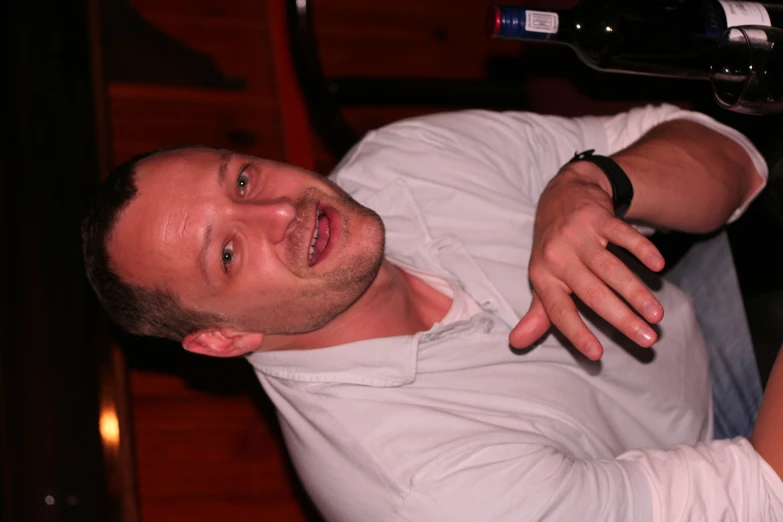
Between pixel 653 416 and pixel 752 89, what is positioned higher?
pixel 752 89

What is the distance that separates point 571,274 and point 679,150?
0.44m

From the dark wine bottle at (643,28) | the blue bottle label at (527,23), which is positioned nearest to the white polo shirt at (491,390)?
the dark wine bottle at (643,28)

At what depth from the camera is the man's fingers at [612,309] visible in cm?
97

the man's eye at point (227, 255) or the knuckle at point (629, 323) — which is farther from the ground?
the knuckle at point (629, 323)

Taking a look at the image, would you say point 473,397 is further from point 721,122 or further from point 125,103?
point 125,103

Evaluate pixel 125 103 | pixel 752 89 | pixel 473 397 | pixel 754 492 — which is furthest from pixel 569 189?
→ pixel 125 103

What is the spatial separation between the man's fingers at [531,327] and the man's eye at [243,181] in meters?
0.65

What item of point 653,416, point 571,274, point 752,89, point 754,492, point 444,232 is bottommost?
point 653,416

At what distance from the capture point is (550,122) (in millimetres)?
1596

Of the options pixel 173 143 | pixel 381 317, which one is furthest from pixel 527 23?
pixel 173 143

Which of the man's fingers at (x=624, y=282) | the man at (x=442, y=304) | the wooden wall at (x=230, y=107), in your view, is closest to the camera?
the man's fingers at (x=624, y=282)

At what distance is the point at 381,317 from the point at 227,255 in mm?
348

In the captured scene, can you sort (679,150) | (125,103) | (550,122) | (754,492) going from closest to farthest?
(754,492), (679,150), (550,122), (125,103)

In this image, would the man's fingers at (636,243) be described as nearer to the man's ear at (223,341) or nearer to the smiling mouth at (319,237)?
the smiling mouth at (319,237)
